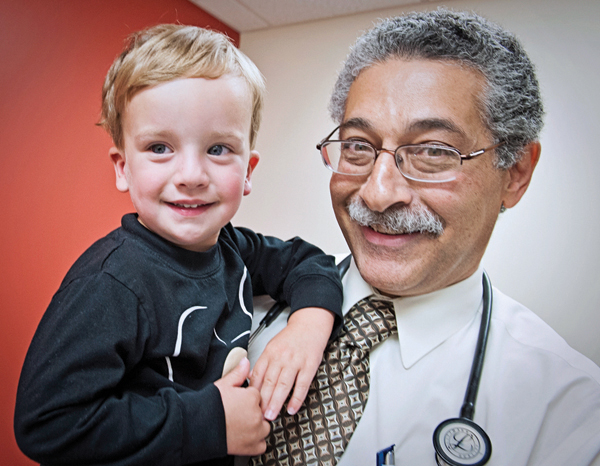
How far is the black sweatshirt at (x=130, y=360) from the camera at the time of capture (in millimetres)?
664

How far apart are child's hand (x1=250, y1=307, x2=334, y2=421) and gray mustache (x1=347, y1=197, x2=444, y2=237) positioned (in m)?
0.27

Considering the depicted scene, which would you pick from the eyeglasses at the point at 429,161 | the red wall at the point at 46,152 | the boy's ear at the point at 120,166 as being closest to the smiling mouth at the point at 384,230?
the eyeglasses at the point at 429,161

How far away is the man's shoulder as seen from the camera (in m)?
0.93

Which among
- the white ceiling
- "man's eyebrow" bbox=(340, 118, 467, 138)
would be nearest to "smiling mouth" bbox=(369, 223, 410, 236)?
"man's eyebrow" bbox=(340, 118, 467, 138)

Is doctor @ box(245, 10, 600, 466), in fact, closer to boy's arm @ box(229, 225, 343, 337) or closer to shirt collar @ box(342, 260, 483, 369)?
shirt collar @ box(342, 260, 483, 369)

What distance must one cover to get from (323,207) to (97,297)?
102 inches

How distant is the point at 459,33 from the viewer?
38.5 inches

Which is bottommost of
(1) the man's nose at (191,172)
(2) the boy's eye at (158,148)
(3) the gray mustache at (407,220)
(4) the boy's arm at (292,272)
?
(4) the boy's arm at (292,272)

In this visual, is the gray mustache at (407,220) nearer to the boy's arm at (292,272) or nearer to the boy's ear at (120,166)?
the boy's arm at (292,272)

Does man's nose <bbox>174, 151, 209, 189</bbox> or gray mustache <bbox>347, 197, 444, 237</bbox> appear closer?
man's nose <bbox>174, 151, 209, 189</bbox>

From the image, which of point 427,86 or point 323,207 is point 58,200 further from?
point 427,86

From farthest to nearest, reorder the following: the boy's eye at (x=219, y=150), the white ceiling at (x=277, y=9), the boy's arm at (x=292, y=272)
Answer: the white ceiling at (x=277, y=9) < the boy's arm at (x=292, y=272) < the boy's eye at (x=219, y=150)

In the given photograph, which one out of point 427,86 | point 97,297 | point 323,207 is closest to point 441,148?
point 427,86

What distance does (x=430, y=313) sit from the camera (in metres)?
1.03
